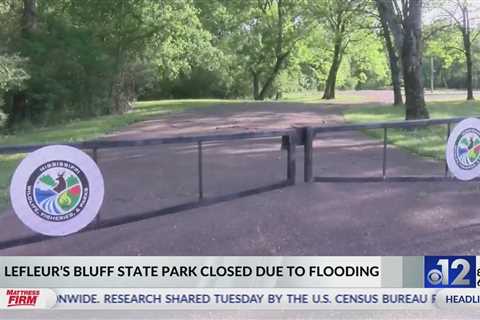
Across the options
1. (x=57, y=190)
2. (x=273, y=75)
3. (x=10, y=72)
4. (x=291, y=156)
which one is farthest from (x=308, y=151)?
(x=273, y=75)

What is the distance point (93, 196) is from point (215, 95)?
165ft

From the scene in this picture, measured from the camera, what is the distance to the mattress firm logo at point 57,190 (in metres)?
4.30

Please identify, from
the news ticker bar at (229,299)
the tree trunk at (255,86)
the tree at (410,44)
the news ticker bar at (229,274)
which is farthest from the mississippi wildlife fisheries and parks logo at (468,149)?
the tree trunk at (255,86)

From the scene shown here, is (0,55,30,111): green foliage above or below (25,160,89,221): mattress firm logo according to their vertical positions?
above

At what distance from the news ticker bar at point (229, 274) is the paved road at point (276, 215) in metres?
0.84

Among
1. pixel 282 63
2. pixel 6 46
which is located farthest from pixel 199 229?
pixel 282 63

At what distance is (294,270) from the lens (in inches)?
189

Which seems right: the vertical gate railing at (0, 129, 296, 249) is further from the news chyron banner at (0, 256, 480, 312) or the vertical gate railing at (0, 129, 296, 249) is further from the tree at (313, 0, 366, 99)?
the tree at (313, 0, 366, 99)

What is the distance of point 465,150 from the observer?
6.76 metres

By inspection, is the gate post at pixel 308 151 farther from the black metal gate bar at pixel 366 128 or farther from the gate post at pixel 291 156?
the gate post at pixel 291 156

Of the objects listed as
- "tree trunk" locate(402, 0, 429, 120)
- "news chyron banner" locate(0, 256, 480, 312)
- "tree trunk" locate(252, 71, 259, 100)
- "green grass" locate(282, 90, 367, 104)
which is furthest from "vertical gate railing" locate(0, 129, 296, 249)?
"tree trunk" locate(252, 71, 259, 100)

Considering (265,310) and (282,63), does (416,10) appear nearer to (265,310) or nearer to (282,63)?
(265,310)

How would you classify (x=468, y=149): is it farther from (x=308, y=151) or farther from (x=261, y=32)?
(x=261, y=32)

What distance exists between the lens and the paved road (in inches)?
226
